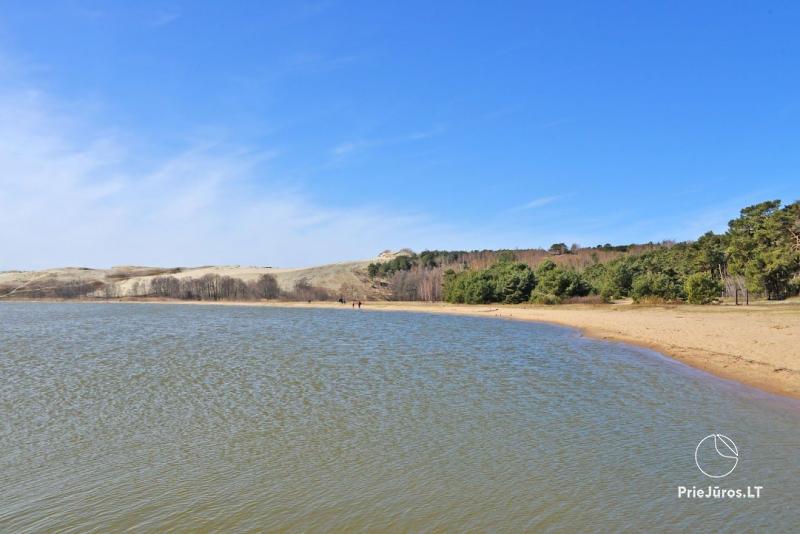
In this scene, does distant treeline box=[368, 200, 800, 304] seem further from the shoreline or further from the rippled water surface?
the rippled water surface

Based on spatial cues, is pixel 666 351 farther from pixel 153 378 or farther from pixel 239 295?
pixel 239 295

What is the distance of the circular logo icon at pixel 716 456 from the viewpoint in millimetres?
7719

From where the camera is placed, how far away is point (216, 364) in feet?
60.9

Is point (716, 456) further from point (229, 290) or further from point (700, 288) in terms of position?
point (229, 290)

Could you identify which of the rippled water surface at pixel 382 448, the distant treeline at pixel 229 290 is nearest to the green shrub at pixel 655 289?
the rippled water surface at pixel 382 448

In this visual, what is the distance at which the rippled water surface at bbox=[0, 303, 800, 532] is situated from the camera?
6.25m

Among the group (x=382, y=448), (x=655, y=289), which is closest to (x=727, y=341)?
(x=382, y=448)

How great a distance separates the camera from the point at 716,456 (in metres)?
8.32

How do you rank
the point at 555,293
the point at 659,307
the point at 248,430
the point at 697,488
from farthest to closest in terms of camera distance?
the point at 555,293, the point at 659,307, the point at 248,430, the point at 697,488

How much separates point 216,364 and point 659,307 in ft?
129

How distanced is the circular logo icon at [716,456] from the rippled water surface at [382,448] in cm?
16

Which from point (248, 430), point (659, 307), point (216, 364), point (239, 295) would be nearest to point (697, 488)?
point (248, 430)

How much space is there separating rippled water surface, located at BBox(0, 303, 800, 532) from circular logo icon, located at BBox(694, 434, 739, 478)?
16 centimetres

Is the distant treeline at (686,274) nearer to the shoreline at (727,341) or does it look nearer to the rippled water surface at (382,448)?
the shoreline at (727,341)
